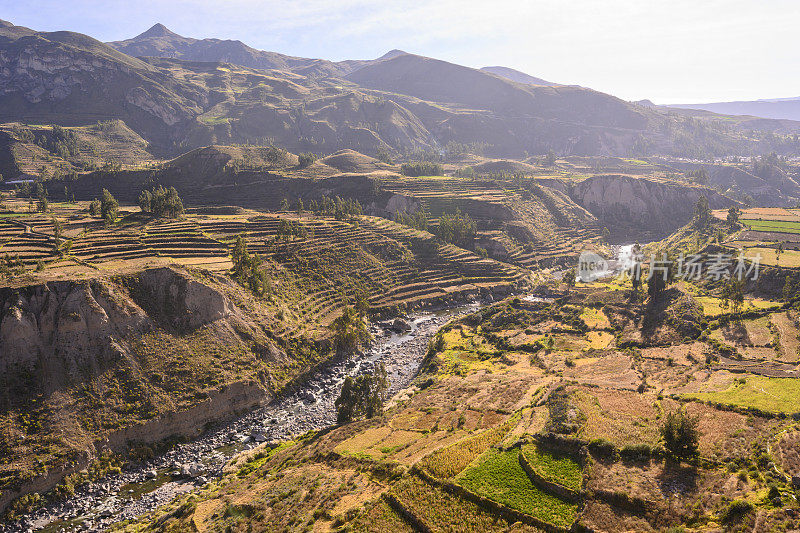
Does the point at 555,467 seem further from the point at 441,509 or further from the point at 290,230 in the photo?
the point at 290,230

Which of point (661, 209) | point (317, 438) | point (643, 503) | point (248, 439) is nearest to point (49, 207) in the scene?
point (248, 439)

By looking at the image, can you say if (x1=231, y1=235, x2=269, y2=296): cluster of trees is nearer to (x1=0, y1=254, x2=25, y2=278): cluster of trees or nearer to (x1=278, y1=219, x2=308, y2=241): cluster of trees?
(x1=278, y1=219, x2=308, y2=241): cluster of trees

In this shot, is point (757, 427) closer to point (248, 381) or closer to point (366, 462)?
point (366, 462)

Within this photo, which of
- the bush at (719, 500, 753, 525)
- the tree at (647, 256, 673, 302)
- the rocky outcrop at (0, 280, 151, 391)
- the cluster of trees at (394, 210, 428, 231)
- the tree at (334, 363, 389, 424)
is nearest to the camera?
the bush at (719, 500, 753, 525)

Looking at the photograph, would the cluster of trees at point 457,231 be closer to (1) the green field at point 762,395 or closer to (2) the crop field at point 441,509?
(1) the green field at point 762,395

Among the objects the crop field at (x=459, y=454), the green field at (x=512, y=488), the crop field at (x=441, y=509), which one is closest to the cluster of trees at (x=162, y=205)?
the crop field at (x=459, y=454)

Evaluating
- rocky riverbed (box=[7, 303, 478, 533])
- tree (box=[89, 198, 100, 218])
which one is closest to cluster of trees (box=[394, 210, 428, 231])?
rocky riverbed (box=[7, 303, 478, 533])

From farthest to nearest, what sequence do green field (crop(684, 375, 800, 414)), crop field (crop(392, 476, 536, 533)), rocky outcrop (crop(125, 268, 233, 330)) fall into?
rocky outcrop (crop(125, 268, 233, 330)), green field (crop(684, 375, 800, 414)), crop field (crop(392, 476, 536, 533))
